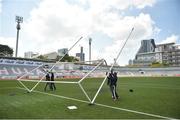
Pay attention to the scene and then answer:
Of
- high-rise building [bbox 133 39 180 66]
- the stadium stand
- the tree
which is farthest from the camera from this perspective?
high-rise building [bbox 133 39 180 66]

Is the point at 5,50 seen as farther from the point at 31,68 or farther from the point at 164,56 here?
the point at 164,56

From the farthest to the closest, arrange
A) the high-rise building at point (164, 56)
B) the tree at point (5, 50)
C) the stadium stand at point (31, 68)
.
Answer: the high-rise building at point (164, 56) → the tree at point (5, 50) → the stadium stand at point (31, 68)

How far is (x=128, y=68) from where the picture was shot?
90.3m

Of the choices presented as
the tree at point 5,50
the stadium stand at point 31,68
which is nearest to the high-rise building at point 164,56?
the stadium stand at point 31,68


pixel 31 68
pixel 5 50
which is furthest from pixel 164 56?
pixel 31 68

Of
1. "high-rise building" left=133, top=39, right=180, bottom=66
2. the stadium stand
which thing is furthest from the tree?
"high-rise building" left=133, top=39, right=180, bottom=66

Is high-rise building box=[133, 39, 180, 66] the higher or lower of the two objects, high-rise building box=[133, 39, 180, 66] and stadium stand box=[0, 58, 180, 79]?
the higher

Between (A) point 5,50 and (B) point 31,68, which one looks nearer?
(B) point 31,68

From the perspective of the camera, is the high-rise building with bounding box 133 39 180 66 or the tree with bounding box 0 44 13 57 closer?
the tree with bounding box 0 44 13 57

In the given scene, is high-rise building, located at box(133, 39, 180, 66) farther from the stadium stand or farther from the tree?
the tree

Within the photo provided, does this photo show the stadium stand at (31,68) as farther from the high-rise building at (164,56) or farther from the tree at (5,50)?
the high-rise building at (164,56)

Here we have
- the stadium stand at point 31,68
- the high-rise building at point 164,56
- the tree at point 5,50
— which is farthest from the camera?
the high-rise building at point 164,56

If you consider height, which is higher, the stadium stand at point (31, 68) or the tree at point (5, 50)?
the tree at point (5, 50)

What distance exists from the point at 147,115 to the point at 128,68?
81506 mm
